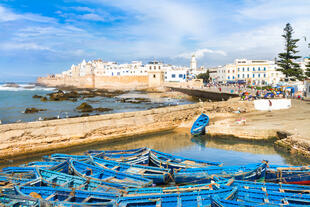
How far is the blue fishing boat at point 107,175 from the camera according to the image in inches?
427

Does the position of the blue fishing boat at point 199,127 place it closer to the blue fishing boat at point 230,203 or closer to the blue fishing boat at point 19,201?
the blue fishing boat at point 230,203

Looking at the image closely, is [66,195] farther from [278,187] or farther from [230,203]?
[278,187]

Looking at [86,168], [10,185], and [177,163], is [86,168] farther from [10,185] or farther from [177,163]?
[177,163]

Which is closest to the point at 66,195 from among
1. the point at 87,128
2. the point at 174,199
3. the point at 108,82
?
the point at 174,199

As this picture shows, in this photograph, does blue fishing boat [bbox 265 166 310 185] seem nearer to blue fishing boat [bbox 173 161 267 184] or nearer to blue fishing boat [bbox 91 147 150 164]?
blue fishing boat [bbox 173 161 267 184]

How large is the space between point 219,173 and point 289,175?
3277mm

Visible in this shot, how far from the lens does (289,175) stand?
464 inches

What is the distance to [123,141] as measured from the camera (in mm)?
22062

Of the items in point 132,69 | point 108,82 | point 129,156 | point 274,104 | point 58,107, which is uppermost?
point 132,69

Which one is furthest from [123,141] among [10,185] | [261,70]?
[261,70]

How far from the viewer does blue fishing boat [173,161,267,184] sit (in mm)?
11545

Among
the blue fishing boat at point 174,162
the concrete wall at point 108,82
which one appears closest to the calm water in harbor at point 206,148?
the blue fishing boat at point 174,162

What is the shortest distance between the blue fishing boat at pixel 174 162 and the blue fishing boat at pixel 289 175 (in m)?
2.45

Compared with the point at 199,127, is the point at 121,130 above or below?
below
